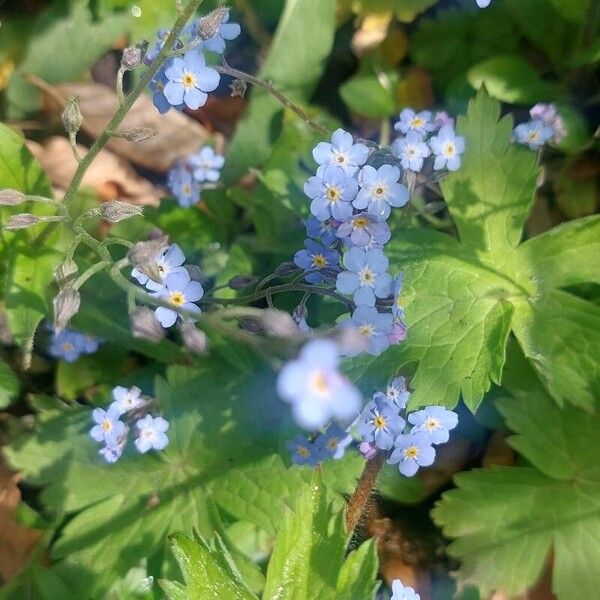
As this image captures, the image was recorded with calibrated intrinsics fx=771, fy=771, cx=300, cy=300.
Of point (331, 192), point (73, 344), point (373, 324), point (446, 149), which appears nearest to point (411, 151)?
point (446, 149)

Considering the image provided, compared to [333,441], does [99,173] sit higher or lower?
higher

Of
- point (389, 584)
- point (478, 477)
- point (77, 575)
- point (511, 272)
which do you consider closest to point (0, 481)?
point (77, 575)

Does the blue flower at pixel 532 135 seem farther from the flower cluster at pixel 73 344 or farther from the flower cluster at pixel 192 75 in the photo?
the flower cluster at pixel 73 344

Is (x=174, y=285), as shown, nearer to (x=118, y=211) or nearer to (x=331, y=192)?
(x=118, y=211)

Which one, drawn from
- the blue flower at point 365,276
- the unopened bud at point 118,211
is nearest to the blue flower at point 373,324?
the blue flower at point 365,276

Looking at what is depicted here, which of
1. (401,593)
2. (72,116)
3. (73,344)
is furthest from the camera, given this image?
(73,344)

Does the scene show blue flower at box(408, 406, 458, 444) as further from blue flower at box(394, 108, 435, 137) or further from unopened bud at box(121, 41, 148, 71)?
unopened bud at box(121, 41, 148, 71)

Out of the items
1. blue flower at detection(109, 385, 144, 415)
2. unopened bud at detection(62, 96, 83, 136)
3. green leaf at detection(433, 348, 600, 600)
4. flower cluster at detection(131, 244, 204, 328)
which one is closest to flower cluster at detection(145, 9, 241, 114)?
unopened bud at detection(62, 96, 83, 136)
